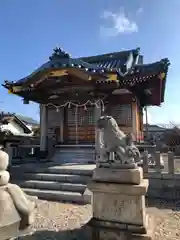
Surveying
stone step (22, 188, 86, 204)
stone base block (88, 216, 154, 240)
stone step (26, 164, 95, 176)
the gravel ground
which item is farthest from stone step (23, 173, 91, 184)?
stone base block (88, 216, 154, 240)

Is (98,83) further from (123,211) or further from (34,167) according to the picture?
(123,211)

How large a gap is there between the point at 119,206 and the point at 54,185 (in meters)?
4.23

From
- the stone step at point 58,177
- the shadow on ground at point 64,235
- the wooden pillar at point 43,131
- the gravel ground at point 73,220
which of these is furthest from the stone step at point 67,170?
the shadow on ground at point 64,235

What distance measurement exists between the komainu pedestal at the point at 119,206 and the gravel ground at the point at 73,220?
0.53 meters

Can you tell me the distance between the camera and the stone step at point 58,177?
781 centimetres

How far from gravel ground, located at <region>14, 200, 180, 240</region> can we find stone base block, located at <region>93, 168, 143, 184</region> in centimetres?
124

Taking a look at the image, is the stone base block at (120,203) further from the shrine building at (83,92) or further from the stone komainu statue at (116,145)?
the shrine building at (83,92)

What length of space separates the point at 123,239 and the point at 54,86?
31.4 ft

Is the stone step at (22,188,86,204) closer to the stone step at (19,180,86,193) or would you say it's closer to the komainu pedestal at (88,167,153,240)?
the stone step at (19,180,86,193)

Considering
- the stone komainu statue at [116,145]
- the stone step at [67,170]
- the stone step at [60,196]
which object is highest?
the stone komainu statue at [116,145]

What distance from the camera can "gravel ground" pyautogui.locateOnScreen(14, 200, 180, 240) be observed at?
4293mm

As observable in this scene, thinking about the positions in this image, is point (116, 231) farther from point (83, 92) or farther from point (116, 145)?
point (83, 92)

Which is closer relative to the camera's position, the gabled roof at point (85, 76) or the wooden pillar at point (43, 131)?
the gabled roof at point (85, 76)

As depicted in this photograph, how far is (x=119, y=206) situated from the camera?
3.94 m
